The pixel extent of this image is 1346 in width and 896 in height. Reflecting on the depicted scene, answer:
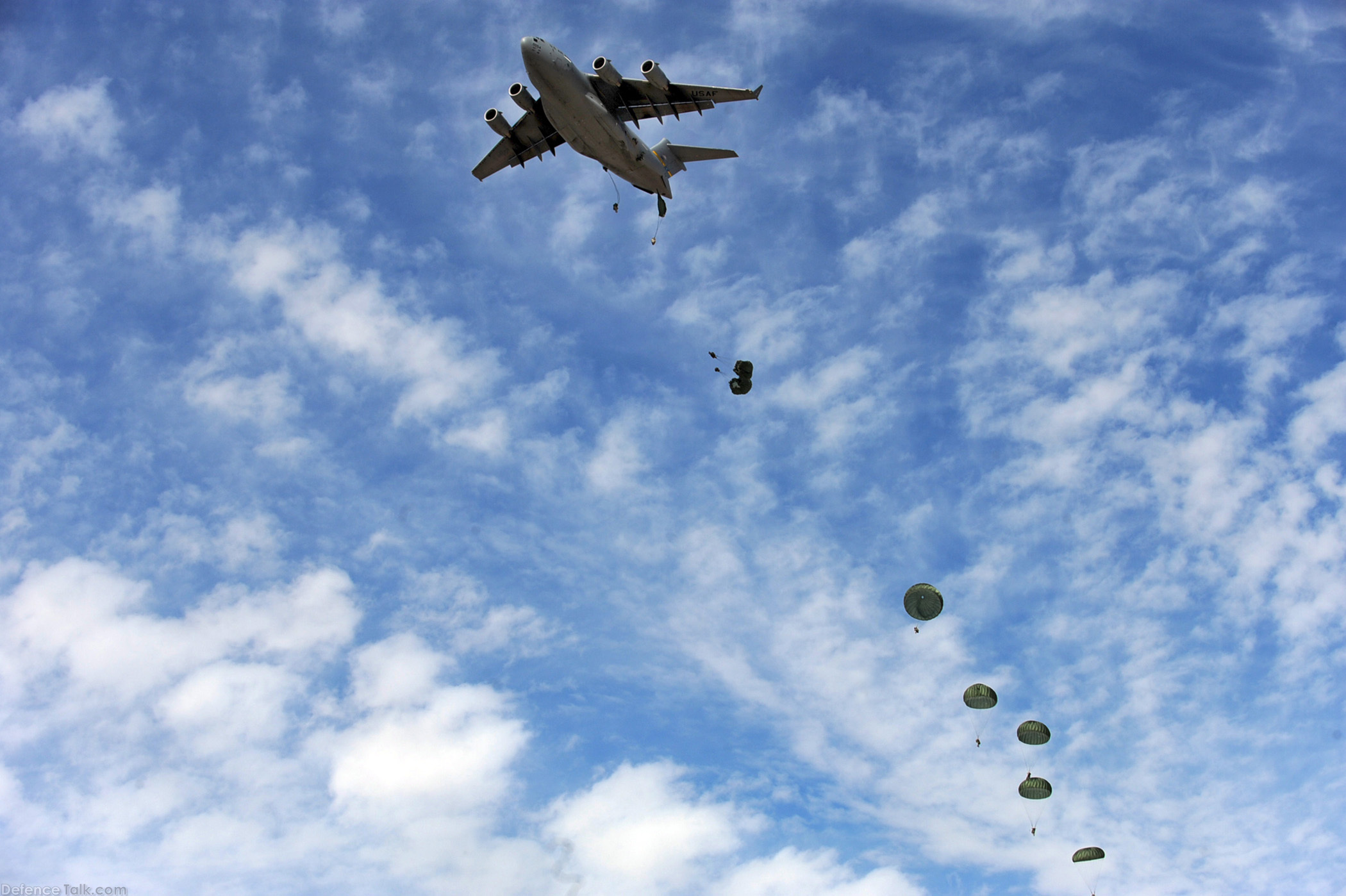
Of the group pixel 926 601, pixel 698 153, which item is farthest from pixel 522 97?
pixel 926 601

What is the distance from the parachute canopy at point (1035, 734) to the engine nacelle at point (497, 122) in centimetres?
4411

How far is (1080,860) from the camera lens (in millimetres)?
38250

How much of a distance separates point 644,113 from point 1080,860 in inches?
1855

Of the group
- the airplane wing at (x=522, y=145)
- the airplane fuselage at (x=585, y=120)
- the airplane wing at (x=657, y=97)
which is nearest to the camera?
the airplane fuselage at (x=585, y=120)

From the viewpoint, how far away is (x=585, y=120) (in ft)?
130

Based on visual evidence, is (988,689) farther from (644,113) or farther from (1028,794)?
(644,113)

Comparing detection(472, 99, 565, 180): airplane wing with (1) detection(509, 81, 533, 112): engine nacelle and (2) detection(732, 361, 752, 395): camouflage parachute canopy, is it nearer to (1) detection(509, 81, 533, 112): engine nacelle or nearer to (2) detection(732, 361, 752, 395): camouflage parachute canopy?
(1) detection(509, 81, 533, 112): engine nacelle

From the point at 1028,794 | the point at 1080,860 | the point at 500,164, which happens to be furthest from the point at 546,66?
the point at 1080,860

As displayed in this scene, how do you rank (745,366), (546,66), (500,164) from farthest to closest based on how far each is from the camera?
(500,164)
(745,366)
(546,66)

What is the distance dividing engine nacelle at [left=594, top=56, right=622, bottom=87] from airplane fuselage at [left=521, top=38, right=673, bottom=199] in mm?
844

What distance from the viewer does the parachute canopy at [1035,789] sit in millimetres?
39031

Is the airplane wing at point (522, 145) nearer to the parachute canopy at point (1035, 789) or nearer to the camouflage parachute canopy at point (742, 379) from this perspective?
the camouflage parachute canopy at point (742, 379)

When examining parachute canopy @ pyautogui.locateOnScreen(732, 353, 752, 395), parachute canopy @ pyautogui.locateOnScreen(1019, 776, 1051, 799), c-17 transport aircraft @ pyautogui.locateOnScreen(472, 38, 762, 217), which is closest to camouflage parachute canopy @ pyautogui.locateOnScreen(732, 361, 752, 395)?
parachute canopy @ pyautogui.locateOnScreen(732, 353, 752, 395)

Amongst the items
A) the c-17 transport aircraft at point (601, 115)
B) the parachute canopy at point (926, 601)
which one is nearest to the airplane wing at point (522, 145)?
the c-17 transport aircraft at point (601, 115)
